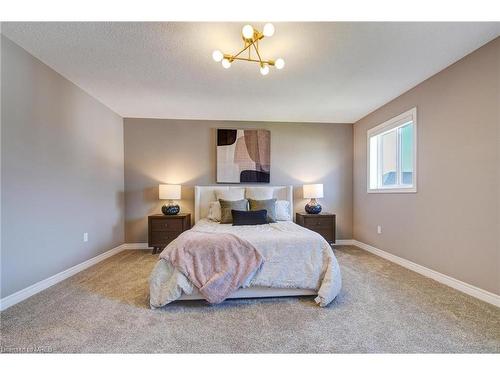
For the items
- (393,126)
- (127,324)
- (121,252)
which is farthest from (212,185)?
(393,126)

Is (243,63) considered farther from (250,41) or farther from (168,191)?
(168,191)

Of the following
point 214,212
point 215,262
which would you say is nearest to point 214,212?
point 214,212

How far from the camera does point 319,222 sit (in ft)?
12.7

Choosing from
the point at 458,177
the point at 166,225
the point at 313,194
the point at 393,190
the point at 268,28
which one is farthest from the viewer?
the point at 313,194

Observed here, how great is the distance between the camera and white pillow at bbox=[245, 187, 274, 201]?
3.82 metres

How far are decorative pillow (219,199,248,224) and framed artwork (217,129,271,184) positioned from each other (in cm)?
80

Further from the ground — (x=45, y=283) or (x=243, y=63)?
(x=243, y=63)

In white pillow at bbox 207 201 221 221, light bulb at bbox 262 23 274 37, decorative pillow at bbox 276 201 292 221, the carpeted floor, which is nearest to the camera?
the carpeted floor

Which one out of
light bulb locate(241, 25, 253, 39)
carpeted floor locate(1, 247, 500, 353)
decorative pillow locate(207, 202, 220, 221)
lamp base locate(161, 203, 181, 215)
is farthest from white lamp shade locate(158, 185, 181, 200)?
light bulb locate(241, 25, 253, 39)

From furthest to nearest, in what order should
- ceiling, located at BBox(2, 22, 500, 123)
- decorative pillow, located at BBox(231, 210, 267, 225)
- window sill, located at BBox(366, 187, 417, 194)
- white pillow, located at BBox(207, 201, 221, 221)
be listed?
white pillow, located at BBox(207, 201, 221, 221) < decorative pillow, located at BBox(231, 210, 267, 225) < window sill, located at BBox(366, 187, 417, 194) < ceiling, located at BBox(2, 22, 500, 123)

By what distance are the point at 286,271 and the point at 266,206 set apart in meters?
1.42

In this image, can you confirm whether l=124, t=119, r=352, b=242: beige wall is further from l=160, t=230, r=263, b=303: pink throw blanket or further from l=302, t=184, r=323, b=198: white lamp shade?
l=160, t=230, r=263, b=303: pink throw blanket

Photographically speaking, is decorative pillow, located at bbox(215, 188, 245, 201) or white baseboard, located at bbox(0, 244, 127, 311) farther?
decorative pillow, located at bbox(215, 188, 245, 201)
